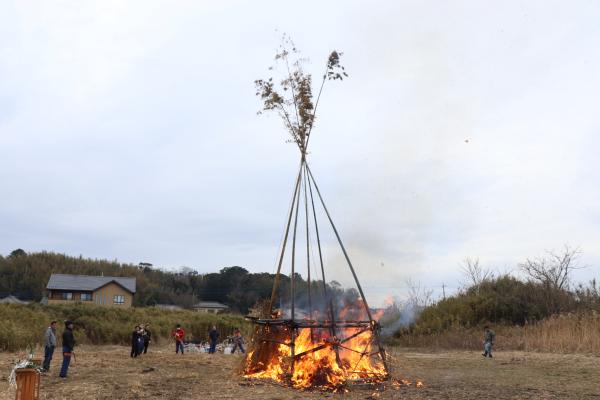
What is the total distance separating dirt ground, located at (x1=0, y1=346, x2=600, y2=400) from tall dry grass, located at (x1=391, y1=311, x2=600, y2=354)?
204cm

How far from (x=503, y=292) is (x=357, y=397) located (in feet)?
66.0

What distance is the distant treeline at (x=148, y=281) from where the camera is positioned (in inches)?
2215

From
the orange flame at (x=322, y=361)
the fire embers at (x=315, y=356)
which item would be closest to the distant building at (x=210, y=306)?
the fire embers at (x=315, y=356)

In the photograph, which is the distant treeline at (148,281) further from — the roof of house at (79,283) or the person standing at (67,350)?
the person standing at (67,350)

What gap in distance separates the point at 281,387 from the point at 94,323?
60.6ft

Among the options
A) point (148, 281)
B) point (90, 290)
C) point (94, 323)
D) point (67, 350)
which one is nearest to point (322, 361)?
point (67, 350)

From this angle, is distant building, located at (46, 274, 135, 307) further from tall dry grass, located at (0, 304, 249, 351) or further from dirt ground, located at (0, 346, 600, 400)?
dirt ground, located at (0, 346, 600, 400)

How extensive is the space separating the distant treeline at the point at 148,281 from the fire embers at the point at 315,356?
1472 inches

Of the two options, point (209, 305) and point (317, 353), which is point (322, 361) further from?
point (209, 305)

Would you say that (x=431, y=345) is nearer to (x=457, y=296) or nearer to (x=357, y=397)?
(x=457, y=296)

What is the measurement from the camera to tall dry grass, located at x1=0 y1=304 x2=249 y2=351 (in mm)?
20531

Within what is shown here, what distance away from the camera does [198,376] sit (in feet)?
41.6

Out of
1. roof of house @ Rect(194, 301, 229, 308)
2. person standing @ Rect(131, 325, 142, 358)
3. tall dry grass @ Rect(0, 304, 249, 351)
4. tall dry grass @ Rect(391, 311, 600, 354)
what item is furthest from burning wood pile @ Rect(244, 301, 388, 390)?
roof of house @ Rect(194, 301, 229, 308)

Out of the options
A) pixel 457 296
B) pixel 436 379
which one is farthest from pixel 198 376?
pixel 457 296
